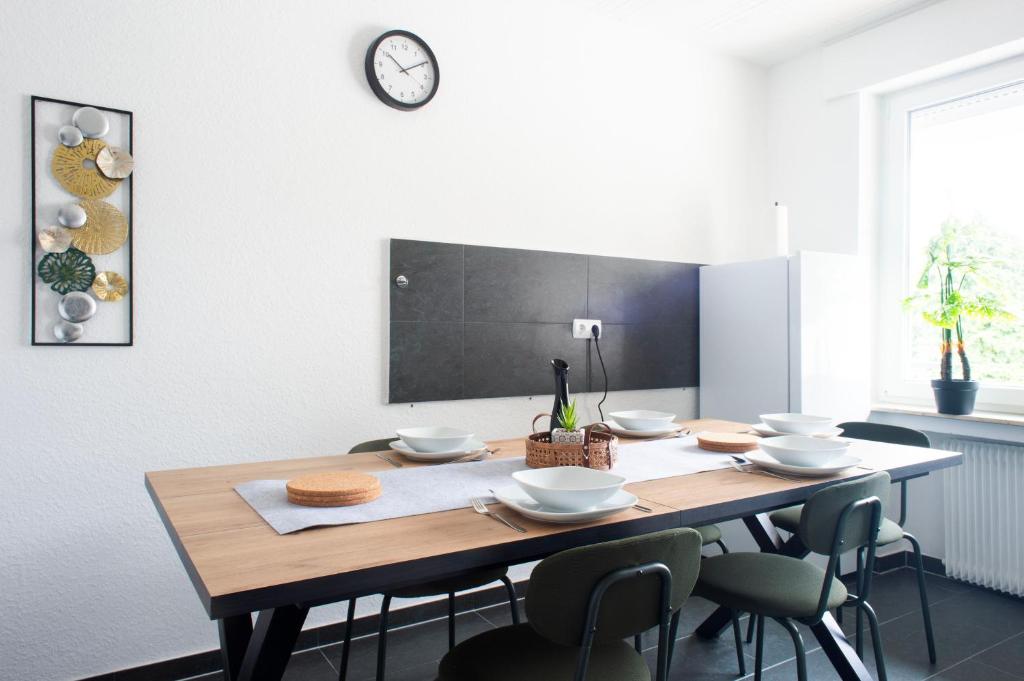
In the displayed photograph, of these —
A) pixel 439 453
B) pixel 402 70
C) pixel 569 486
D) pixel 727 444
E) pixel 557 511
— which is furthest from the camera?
pixel 402 70

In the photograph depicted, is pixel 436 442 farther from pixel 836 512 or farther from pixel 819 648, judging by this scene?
pixel 819 648

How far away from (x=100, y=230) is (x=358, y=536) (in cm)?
164

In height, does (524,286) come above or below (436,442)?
above

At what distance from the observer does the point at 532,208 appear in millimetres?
3236

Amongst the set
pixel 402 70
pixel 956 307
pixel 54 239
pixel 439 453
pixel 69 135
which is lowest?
pixel 439 453

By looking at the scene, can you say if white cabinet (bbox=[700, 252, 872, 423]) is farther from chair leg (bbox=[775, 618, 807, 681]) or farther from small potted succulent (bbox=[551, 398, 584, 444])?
small potted succulent (bbox=[551, 398, 584, 444])

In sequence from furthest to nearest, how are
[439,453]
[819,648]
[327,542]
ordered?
1. [819,648]
2. [439,453]
3. [327,542]

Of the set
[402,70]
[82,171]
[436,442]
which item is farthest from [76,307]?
[402,70]

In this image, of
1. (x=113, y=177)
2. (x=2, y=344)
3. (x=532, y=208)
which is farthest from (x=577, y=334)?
(x=2, y=344)

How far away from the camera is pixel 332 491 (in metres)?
1.43

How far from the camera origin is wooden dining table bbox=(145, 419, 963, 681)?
1.05 metres

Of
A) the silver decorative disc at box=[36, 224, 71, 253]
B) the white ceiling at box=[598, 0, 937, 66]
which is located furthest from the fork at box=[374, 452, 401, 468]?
the white ceiling at box=[598, 0, 937, 66]

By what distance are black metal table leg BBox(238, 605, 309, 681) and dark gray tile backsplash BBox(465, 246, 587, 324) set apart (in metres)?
1.83

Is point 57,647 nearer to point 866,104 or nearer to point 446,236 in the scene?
point 446,236
